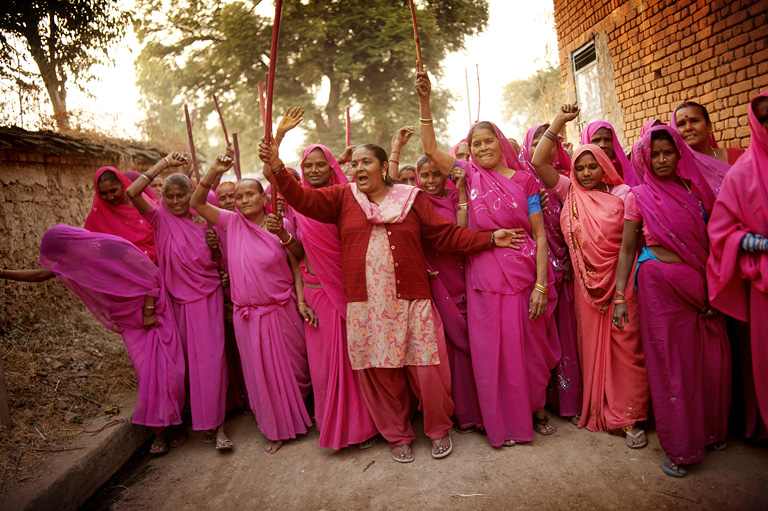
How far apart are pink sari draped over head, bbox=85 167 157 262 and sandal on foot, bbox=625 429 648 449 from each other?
385 centimetres

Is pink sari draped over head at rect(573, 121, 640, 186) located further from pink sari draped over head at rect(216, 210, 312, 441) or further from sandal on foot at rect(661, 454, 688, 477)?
pink sari draped over head at rect(216, 210, 312, 441)

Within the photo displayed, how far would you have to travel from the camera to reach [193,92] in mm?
23703

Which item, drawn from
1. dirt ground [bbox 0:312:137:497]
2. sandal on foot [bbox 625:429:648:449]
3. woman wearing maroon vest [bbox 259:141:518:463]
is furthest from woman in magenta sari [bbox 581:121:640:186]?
dirt ground [bbox 0:312:137:497]

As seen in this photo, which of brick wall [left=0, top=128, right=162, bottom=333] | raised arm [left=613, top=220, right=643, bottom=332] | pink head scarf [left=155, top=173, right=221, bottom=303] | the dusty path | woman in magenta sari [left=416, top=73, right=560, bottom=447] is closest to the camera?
the dusty path

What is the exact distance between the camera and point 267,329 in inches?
146

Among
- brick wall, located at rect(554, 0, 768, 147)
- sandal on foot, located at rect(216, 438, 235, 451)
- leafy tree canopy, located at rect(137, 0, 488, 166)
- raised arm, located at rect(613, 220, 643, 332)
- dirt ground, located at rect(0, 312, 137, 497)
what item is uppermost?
leafy tree canopy, located at rect(137, 0, 488, 166)

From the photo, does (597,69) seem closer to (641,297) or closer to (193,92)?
(641,297)

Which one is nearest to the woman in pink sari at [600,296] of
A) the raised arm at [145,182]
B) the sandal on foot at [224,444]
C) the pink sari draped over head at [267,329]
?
the pink sari draped over head at [267,329]

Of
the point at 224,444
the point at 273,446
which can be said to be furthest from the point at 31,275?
the point at 273,446

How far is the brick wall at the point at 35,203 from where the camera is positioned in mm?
5172

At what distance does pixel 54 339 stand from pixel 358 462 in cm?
362

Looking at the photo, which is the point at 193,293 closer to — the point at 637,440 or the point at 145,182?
the point at 145,182

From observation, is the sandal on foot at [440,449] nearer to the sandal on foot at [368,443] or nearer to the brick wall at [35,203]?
the sandal on foot at [368,443]

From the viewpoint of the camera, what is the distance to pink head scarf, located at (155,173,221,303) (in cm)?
388
